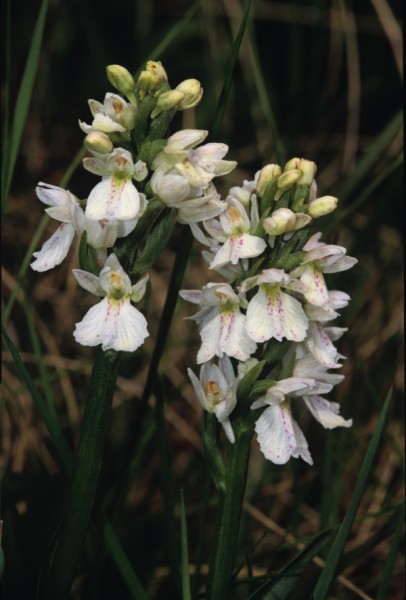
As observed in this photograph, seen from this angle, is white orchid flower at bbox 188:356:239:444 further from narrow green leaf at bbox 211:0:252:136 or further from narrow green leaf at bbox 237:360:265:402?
narrow green leaf at bbox 211:0:252:136

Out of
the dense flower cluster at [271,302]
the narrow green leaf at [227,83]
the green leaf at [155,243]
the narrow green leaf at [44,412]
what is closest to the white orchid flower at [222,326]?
the dense flower cluster at [271,302]

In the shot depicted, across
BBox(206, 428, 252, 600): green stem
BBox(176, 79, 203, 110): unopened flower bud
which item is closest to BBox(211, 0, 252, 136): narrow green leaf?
BBox(176, 79, 203, 110): unopened flower bud

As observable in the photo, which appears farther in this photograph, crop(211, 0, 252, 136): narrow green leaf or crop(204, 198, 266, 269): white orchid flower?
crop(211, 0, 252, 136): narrow green leaf

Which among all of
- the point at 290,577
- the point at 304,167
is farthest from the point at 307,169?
the point at 290,577

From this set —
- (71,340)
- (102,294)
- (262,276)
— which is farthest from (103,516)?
(71,340)

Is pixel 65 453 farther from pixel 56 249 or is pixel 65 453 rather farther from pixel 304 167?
pixel 304 167

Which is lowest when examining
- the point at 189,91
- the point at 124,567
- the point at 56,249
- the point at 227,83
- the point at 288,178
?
the point at 124,567

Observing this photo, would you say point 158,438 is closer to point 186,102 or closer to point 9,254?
point 186,102

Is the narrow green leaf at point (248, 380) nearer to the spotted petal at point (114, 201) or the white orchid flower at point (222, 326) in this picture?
the white orchid flower at point (222, 326)
